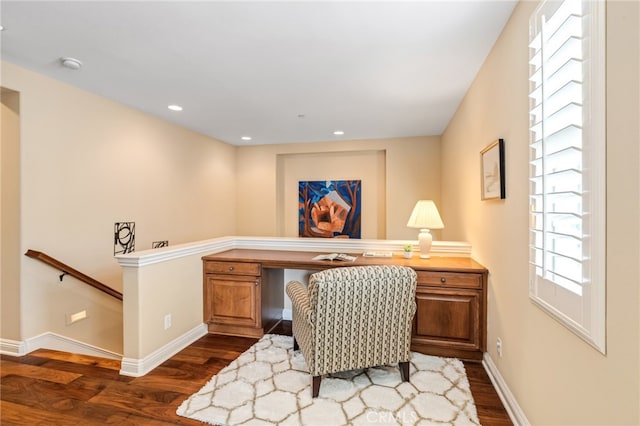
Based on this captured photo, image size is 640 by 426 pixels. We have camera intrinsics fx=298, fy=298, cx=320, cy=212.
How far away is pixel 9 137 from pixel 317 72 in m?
2.71

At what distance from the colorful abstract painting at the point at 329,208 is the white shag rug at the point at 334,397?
9.57 feet

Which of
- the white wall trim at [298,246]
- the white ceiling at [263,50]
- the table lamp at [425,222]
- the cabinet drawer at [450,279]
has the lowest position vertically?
the cabinet drawer at [450,279]

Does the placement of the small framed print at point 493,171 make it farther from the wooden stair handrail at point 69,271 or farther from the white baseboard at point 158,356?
the wooden stair handrail at point 69,271

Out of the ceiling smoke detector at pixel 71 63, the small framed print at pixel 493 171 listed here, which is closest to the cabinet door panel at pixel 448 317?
the small framed print at pixel 493 171

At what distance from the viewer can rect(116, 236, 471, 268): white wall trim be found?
2.72 metres

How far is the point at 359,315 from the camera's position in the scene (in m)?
2.00

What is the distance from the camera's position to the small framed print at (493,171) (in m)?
1.96

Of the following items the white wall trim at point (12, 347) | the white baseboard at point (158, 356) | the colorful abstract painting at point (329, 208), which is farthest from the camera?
the colorful abstract painting at point (329, 208)

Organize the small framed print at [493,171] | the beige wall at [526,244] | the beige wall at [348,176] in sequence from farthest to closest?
1. the beige wall at [348,176]
2. the small framed print at [493,171]
3. the beige wall at [526,244]

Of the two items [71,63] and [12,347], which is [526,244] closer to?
[71,63]

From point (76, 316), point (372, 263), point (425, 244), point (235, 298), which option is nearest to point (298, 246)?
point (235, 298)

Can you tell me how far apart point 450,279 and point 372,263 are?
0.67m

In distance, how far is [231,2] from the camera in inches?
68.2

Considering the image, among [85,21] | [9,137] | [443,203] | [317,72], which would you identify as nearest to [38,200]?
[9,137]
